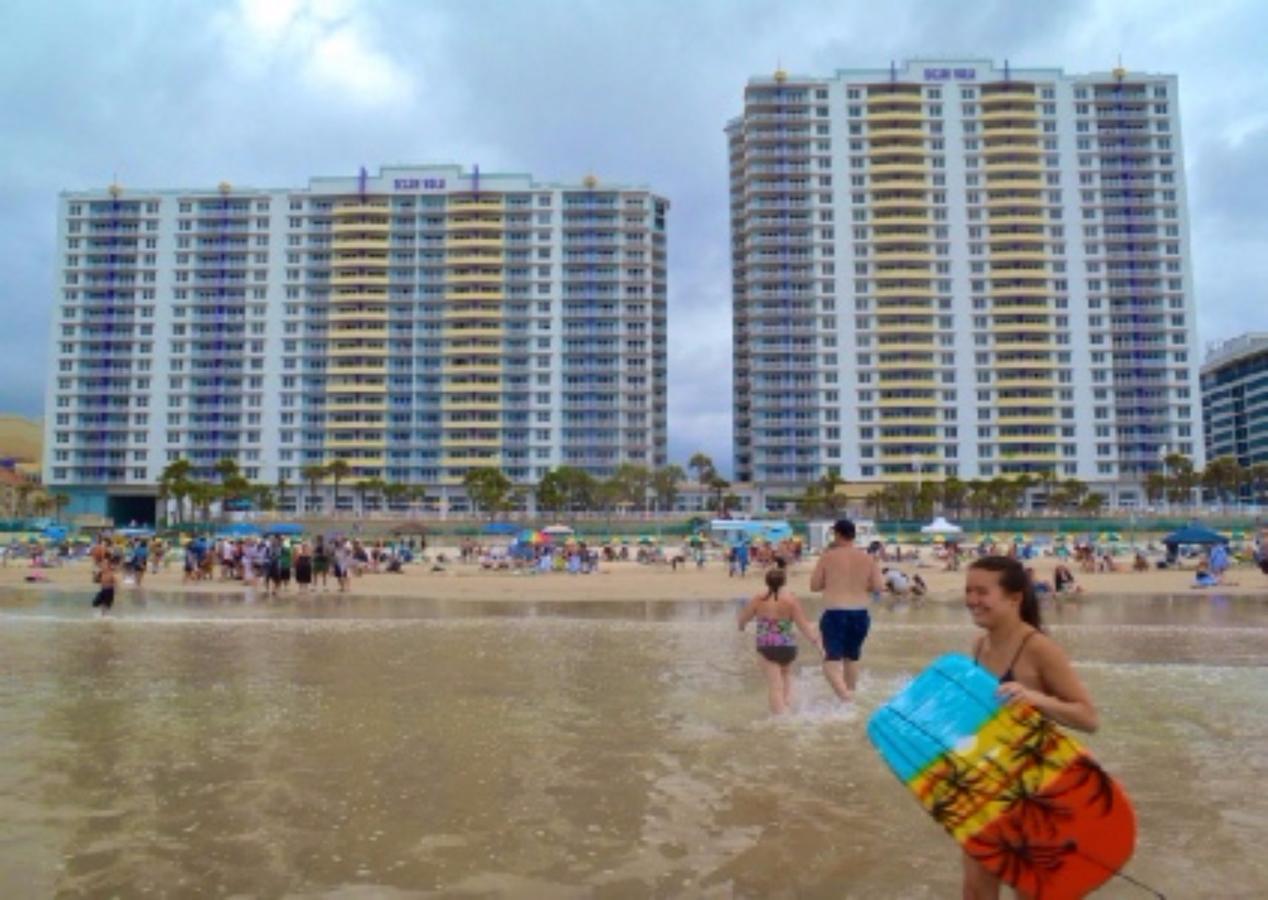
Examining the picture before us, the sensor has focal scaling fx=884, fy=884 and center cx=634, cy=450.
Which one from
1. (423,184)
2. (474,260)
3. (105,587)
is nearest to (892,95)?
(474,260)

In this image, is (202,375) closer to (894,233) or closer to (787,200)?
(787,200)

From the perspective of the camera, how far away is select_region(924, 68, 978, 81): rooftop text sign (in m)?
107

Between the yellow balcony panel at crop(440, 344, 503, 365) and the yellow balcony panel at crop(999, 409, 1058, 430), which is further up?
the yellow balcony panel at crop(440, 344, 503, 365)

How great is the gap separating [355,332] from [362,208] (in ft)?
51.1

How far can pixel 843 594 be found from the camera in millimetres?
7992

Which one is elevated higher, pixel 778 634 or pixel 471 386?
pixel 471 386

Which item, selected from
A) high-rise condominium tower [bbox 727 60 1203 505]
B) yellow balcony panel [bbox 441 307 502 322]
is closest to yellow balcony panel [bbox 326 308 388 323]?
yellow balcony panel [bbox 441 307 502 322]

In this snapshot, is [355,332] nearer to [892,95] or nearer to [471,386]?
[471,386]

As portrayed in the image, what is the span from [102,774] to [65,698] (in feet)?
11.8

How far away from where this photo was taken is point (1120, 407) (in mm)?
101625

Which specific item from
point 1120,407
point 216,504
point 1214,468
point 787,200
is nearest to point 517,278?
point 787,200

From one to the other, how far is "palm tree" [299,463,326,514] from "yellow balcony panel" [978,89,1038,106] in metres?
89.1

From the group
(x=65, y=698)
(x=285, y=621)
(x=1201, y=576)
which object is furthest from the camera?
(x=1201, y=576)

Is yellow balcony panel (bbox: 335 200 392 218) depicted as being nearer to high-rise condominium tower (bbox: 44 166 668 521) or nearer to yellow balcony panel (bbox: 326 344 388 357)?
high-rise condominium tower (bbox: 44 166 668 521)
